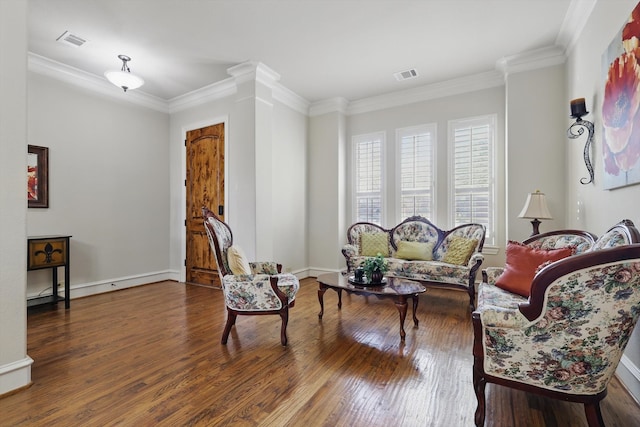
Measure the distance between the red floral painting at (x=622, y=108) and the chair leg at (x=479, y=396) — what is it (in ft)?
5.00

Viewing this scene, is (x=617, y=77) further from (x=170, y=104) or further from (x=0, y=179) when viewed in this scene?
(x=170, y=104)

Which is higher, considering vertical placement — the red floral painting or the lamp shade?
the red floral painting

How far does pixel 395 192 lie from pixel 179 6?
145 inches

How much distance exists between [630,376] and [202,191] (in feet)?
16.4

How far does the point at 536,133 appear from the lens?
3717 millimetres

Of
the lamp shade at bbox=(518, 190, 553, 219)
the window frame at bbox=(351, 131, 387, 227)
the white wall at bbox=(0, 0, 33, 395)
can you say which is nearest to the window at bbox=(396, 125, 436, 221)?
the window frame at bbox=(351, 131, 387, 227)

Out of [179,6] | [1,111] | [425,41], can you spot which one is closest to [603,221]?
[425,41]

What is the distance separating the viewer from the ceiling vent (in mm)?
3264

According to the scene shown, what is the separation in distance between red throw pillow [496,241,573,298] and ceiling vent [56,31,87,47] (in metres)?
4.93

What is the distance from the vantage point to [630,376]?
1.93 meters

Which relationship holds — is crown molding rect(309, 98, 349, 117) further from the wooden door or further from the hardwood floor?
the hardwood floor

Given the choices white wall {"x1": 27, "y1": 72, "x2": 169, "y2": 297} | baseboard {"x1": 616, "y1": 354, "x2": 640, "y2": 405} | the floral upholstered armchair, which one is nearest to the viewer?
baseboard {"x1": 616, "y1": 354, "x2": 640, "y2": 405}

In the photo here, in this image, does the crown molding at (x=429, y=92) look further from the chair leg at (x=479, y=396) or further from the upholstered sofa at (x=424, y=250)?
the chair leg at (x=479, y=396)

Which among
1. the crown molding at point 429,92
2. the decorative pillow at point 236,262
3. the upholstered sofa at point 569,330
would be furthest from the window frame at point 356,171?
the upholstered sofa at point 569,330
